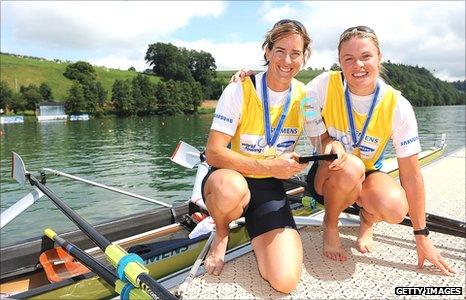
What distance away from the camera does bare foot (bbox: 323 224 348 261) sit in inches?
152

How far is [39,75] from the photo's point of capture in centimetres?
10394

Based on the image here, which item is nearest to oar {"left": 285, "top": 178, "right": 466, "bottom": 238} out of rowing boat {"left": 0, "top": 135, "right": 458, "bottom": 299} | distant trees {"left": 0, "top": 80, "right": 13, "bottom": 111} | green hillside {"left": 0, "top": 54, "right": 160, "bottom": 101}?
rowing boat {"left": 0, "top": 135, "right": 458, "bottom": 299}

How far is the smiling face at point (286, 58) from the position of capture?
11.4ft

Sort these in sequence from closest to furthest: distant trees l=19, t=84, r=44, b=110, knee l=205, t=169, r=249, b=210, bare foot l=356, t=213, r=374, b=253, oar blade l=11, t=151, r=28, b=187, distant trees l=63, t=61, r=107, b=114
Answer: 1. knee l=205, t=169, r=249, b=210
2. bare foot l=356, t=213, r=374, b=253
3. oar blade l=11, t=151, r=28, b=187
4. distant trees l=19, t=84, r=44, b=110
5. distant trees l=63, t=61, r=107, b=114

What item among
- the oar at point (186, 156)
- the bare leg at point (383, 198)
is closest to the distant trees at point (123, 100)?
the oar at point (186, 156)

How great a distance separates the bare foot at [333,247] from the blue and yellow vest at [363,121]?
2.37 feet

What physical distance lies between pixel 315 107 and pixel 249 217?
1.18m

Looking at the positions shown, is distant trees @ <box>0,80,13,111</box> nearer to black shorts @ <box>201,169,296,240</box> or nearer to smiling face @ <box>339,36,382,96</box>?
black shorts @ <box>201,169,296,240</box>

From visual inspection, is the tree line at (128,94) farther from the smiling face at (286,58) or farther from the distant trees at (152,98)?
the smiling face at (286,58)

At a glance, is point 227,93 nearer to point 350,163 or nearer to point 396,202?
point 350,163

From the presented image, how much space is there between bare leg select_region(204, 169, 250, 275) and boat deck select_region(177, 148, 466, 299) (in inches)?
6.0

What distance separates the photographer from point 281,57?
349 cm

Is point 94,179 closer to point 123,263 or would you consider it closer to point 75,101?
point 123,263

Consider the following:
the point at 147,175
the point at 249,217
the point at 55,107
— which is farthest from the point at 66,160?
the point at 55,107
